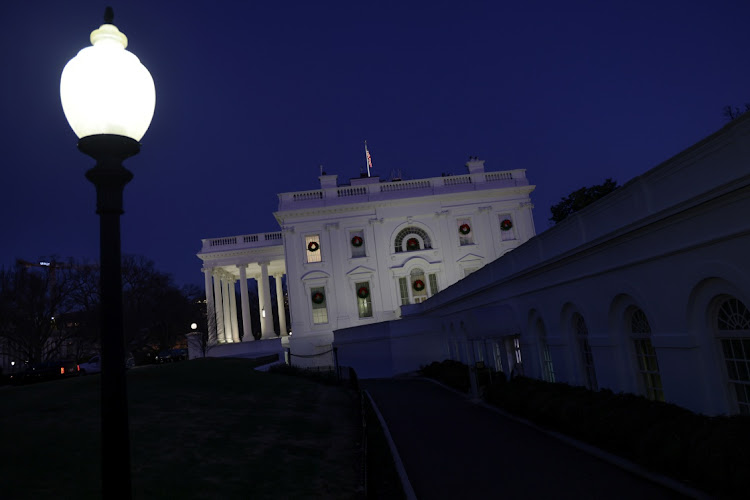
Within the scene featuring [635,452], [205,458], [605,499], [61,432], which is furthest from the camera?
[61,432]

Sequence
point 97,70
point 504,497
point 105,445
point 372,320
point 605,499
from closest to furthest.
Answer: point 105,445 < point 97,70 < point 605,499 < point 504,497 < point 372,320

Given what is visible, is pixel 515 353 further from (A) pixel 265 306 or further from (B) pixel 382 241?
(A) pixel 265 306

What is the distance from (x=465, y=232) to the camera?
4784 centimetres

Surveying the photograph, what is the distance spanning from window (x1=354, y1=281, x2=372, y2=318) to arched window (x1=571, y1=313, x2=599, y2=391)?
103 ft

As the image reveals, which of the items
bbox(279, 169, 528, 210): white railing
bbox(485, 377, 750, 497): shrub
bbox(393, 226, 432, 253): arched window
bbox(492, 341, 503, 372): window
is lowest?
bbox(485, 377, 750, 497): shrub

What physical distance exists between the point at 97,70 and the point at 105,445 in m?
2.62

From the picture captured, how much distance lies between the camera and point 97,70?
12.6 ft

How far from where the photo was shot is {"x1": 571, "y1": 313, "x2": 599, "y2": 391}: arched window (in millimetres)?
15211

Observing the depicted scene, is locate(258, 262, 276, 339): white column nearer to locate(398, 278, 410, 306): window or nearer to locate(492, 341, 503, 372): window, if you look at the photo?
locate(398, 278, 410, 306): window

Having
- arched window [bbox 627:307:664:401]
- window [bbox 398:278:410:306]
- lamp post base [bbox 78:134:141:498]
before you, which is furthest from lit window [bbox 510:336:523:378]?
window [bbox 398:278:410:306]

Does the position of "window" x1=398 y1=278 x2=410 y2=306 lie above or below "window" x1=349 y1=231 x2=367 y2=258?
below

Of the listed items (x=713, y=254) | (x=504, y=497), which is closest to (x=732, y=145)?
(x=713, y=254)

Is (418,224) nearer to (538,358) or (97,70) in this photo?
(538,358)

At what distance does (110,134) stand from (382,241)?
43.4m
